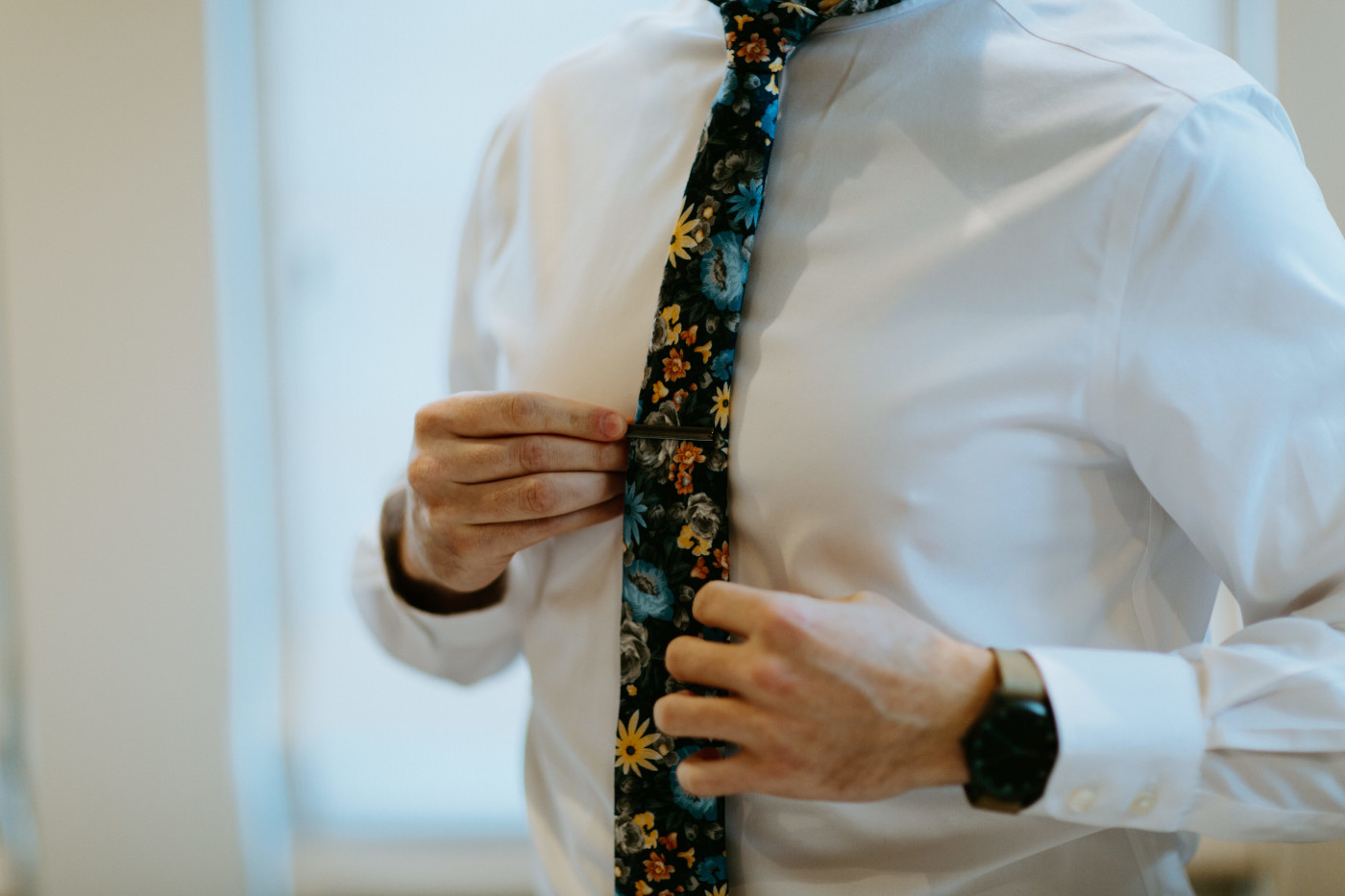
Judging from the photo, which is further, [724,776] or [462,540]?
[462,540]

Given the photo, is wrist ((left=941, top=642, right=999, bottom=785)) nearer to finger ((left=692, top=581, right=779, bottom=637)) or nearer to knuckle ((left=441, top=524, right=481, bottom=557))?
finger ((left=692, top=581, right=779, bottom=637))

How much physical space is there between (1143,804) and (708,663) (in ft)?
0.90

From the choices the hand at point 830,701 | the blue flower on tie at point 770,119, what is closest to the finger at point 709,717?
the hand at point 830,701

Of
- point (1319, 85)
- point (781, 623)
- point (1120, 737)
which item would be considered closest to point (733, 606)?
point (781, 623)

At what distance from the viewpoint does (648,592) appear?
2.05ft

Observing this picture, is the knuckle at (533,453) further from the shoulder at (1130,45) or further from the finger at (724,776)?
the shoulder at (1130,45)

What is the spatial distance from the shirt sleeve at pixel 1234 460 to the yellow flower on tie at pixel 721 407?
0.24m

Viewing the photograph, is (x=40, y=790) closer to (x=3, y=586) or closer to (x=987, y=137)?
(x=3, y=586)

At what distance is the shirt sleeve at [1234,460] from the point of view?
547 mm

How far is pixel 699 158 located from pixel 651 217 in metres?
0.08

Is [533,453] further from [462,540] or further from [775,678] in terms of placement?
[775,678]

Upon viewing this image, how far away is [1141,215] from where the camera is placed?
566 millimetres

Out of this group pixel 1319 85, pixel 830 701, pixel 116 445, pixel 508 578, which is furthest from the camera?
pixel 116 445

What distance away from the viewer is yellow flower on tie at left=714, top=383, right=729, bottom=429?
0.61 m
